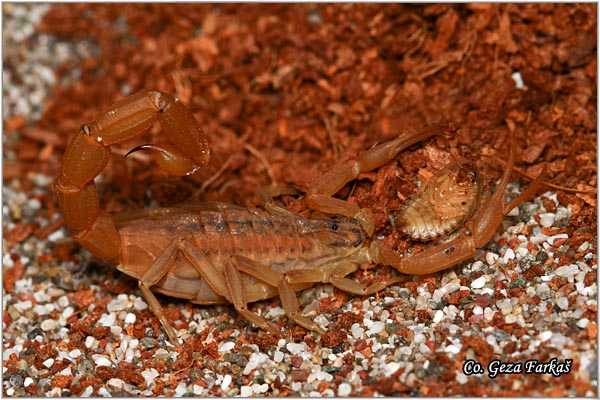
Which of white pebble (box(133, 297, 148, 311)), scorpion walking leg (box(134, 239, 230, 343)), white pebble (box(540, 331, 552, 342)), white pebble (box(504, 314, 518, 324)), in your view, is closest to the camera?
white pebble (box(540, 331, 552, 342))

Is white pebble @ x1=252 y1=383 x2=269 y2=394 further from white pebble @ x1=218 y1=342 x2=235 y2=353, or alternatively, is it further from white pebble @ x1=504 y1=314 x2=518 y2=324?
white pebble @ x1=504 y1=314 x2=518 y2=324

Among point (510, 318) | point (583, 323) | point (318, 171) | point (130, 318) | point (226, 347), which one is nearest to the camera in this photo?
point (583, 323)

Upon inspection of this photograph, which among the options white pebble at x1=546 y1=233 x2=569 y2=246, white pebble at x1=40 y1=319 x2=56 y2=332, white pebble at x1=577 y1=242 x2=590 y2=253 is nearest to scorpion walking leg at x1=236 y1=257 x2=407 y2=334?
white pebble at x1=546 y1=233 x2=569 y2=246

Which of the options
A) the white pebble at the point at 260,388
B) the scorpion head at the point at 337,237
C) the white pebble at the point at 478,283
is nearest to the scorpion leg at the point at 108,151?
the scorpion head at the point at 337,237

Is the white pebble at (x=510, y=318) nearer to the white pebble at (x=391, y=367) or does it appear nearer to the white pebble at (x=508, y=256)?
the white pebble at (x=508, y=256)

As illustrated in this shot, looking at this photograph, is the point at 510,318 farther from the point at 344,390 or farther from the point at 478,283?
the point at 344,390

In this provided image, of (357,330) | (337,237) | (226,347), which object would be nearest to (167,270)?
(226,347)

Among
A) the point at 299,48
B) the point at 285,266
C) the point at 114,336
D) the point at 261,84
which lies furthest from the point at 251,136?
the point at 114,336

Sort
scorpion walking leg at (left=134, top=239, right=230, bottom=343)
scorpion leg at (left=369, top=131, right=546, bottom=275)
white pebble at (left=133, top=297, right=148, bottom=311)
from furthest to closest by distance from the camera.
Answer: white pebble at (left=133, top=297, right=148, bottom=311)
scorpion walking leg at (left=134, top=239, right=230, bottom=343)
scorpion leg at (left=369, top=131, right=546, bottom=275)
